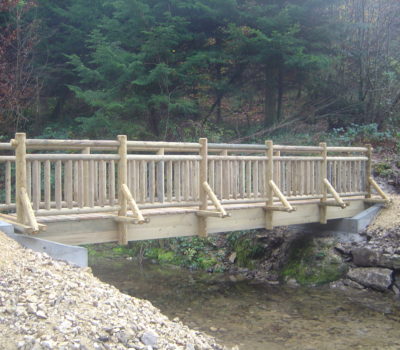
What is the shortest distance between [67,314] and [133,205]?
2.48 metres

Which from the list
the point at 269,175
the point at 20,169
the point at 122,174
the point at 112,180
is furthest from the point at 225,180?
the point at 20,169

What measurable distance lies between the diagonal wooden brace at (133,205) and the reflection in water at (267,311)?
2444 millimetres

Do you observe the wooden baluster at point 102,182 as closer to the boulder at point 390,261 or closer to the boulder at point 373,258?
the boulder at point 373,258

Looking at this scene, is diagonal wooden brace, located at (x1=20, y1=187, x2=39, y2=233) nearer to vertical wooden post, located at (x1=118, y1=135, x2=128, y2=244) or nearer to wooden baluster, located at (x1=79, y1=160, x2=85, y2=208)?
wooden baluster, located at (x1=79, y1=160, x2=85, y2=208)

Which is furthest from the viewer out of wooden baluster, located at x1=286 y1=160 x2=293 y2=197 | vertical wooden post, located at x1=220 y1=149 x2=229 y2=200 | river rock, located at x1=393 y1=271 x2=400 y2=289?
river rock, located at x1=393 y1=271 x2=400 y2=289

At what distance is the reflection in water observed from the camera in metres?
8.11

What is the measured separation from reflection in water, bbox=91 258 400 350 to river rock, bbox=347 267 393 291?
12.7 inches

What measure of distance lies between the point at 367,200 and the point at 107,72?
32.3 ft

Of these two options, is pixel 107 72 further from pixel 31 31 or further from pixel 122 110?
pixel 31 31

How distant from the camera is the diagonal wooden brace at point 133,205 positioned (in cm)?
732

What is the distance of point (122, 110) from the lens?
16.7 m

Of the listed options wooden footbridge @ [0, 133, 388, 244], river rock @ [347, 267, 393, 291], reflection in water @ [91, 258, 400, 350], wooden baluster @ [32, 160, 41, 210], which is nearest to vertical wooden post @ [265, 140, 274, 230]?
wooden footbridge @ [0, 133, 388, 244]

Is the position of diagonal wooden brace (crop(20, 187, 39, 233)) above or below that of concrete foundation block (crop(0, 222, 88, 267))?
above

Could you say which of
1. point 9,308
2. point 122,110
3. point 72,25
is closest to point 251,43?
point 122,110
